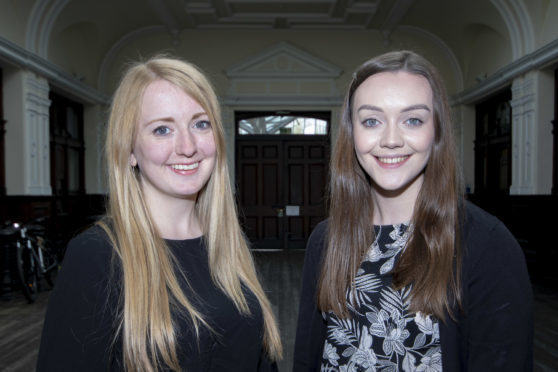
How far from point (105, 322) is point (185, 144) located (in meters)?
0.56

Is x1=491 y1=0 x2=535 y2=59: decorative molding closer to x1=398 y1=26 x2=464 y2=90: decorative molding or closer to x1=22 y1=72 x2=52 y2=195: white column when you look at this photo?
x1=398 y1=26 x2=464 y2=90: decorative molding

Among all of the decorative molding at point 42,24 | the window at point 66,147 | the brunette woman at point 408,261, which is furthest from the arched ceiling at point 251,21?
the brunette woman at point 408,261

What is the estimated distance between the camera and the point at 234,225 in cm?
163

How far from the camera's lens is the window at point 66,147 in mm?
8539

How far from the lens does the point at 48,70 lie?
740 cm

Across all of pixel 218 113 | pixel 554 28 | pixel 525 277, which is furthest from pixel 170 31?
pixel 525 277

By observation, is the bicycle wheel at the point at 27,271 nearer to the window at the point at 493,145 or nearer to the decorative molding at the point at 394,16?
the decorative molding at the point at 394,16

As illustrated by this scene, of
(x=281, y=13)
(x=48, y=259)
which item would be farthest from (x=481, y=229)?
(x=281, y=13)

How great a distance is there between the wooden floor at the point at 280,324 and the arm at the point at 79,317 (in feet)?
4.54

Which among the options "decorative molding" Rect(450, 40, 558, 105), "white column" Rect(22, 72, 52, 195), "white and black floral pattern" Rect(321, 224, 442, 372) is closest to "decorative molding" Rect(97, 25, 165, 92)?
"white column" Rect(22, 72, 52, 195)

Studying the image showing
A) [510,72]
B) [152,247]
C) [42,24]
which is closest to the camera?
[152,247]

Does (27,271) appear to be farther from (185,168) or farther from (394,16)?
(394,16)

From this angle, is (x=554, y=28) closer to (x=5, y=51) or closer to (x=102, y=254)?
(x=102, y=254)

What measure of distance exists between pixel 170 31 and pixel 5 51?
4.46 metres
